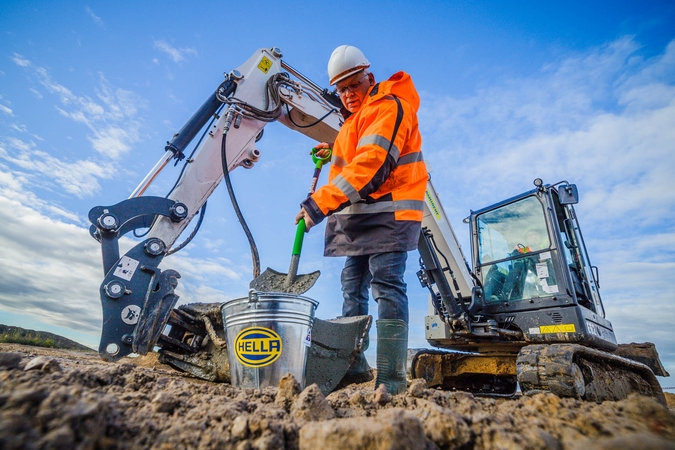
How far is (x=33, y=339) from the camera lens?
6660 millimetres

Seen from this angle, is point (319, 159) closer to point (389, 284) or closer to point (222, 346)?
point (389, 284)

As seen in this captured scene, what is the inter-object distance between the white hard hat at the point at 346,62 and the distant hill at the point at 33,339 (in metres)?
6.98

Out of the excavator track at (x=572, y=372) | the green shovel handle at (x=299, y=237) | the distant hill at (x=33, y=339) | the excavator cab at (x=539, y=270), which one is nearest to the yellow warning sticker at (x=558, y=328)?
the excavator cab at (x=539, y=270)

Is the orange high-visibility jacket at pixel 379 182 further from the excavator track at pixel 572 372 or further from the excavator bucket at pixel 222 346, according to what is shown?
the excavator track at pixel 572 372

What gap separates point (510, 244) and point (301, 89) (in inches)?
121

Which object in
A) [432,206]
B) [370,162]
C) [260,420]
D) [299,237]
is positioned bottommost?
[260,420]

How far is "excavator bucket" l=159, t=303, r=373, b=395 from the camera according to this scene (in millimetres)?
2267

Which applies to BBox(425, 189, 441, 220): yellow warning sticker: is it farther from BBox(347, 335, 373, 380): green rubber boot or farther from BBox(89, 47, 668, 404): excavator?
BBox(347, 335, 373, 380): green rubber boot

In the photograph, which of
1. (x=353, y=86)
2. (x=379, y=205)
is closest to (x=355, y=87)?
(x=353, y=86)

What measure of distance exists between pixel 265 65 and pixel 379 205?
101 inches

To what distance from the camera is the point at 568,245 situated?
4133 millimetres

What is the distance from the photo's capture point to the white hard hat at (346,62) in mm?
2908

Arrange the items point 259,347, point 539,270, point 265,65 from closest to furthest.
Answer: point 259,347 → point 539,270 → point 265,65

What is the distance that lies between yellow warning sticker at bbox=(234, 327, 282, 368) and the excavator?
0.21 metres
